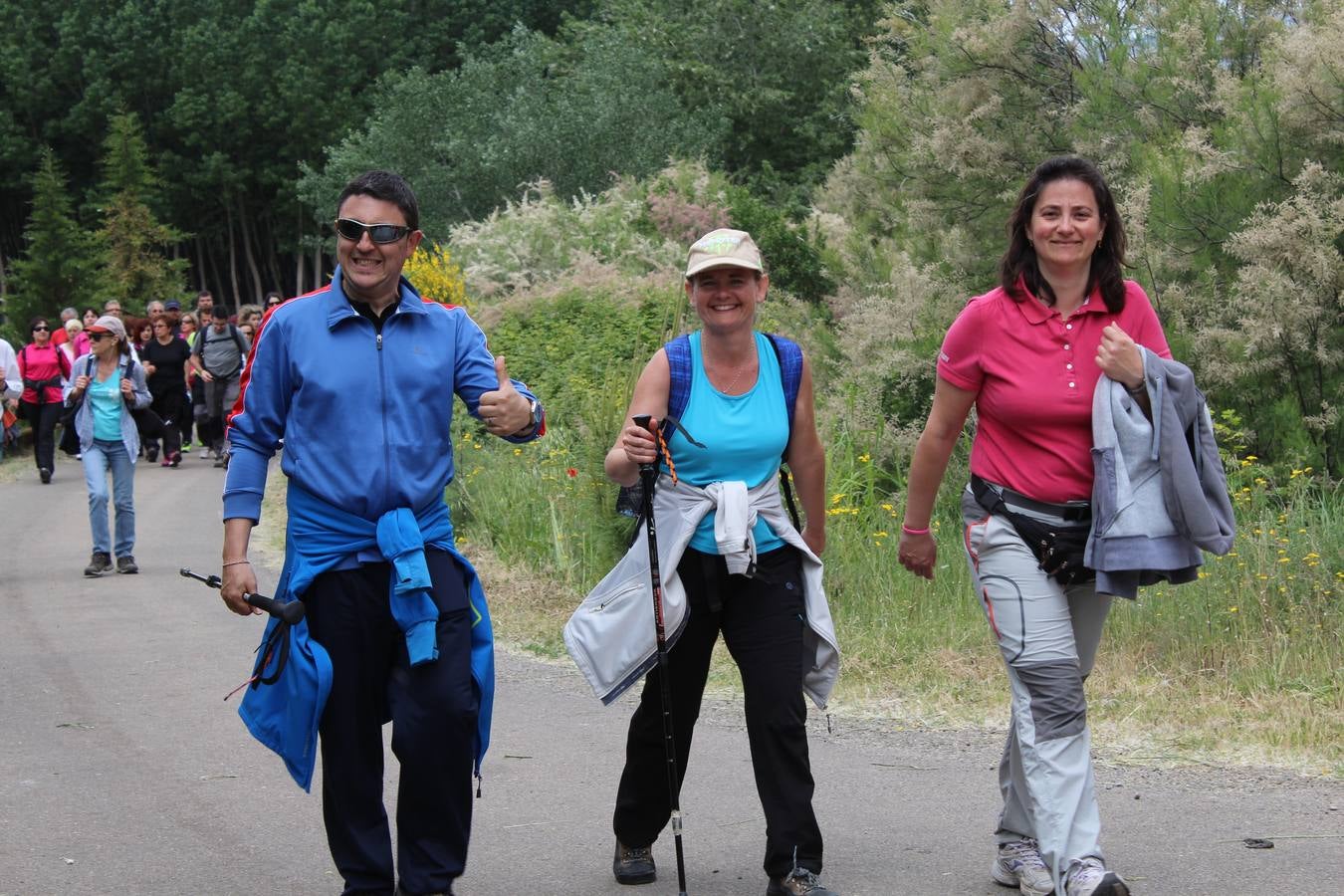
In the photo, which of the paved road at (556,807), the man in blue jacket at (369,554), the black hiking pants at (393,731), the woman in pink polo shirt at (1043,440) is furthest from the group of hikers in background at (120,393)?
the woman in pink polo shirt at (1043,440)

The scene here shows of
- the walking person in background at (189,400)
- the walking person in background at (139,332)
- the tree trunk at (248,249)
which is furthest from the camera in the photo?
the tree trunk at (248,249)

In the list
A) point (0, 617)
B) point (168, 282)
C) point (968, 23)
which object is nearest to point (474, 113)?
point (168, 282)

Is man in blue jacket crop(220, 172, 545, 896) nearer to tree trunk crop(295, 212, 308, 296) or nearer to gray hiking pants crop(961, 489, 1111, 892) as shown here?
gray hiking pants crop(961, 489, 1111, 892)

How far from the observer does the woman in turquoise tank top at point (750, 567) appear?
4.93 meters

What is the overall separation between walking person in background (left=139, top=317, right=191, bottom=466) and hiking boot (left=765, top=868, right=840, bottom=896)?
17.6 metres

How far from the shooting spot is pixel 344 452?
15.6 feet

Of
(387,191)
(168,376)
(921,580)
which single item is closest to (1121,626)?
(921,580)

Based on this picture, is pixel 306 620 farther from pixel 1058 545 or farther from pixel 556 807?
pixel 1058 545

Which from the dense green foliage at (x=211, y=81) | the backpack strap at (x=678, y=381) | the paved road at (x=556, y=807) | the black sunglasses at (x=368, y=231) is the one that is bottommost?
the paved road at (x=556, y=807)

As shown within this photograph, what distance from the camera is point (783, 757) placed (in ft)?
16.1

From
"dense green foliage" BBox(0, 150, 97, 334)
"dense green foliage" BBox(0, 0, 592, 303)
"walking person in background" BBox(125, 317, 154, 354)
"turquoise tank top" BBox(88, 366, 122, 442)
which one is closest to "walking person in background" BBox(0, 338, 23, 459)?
"turquoise tank top" BBox(88, 366, 122, 442)

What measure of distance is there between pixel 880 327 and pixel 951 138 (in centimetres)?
184

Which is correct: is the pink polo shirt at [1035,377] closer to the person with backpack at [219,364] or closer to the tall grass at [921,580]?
the tall grass at [921,580]

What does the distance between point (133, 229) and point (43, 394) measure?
90.4 ft
